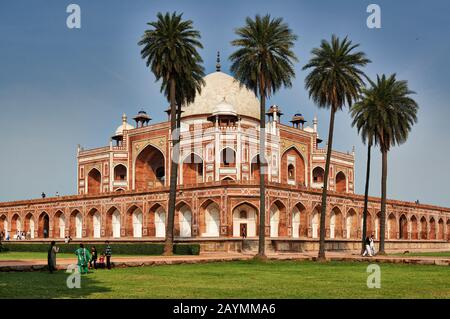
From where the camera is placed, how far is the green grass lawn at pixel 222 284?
1567cm

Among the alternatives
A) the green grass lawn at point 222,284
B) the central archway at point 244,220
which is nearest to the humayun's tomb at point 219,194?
the central archway at point 244,220

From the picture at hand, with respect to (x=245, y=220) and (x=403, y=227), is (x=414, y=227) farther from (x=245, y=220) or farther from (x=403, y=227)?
(x=245, y=220)

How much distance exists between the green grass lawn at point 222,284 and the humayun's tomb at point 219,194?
2026cm

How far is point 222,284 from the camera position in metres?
18.6

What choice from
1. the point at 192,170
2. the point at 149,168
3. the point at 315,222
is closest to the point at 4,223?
the point at 149,168

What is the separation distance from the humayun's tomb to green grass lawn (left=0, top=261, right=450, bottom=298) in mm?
20256

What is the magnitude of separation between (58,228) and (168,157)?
13.5 m

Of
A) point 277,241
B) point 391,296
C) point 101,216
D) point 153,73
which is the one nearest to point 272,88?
point 153,73

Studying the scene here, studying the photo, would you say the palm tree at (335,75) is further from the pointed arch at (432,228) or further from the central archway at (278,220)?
the pointed arch at (432,228)

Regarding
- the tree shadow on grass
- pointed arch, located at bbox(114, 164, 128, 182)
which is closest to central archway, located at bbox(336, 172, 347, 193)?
pointed arch, located at bbox(114, 164, 128, 182)

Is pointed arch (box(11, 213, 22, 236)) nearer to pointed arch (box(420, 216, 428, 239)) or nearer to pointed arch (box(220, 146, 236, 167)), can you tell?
pointed arch (box(220, 146, 236, 167))

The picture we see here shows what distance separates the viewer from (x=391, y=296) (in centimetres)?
1524

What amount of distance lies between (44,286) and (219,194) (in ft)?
96.3

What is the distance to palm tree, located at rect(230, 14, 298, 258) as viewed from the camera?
3306 cm
